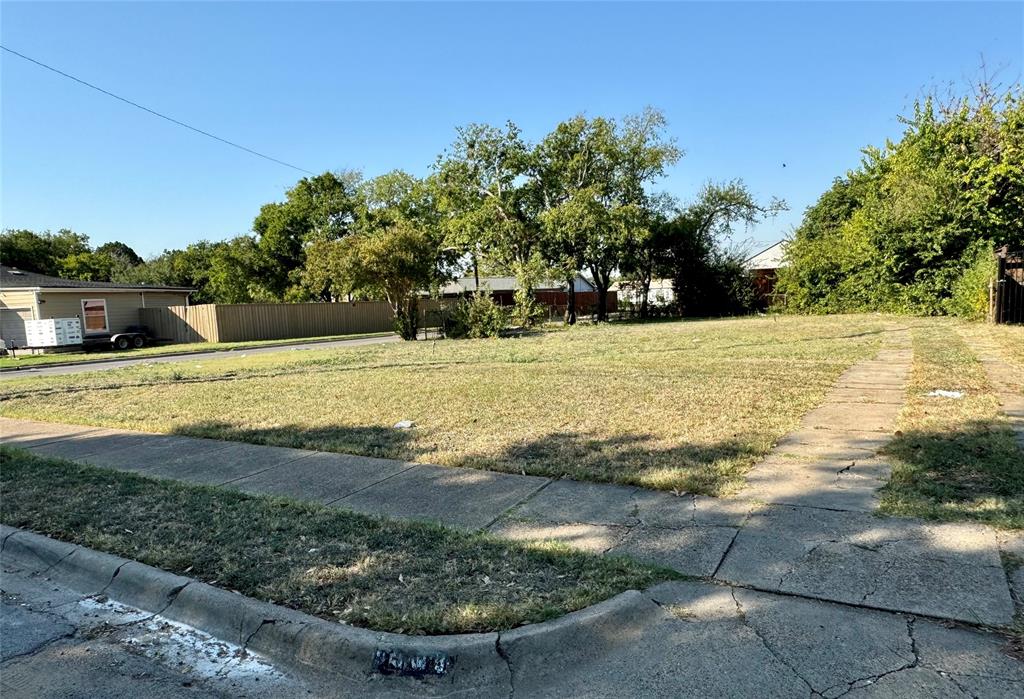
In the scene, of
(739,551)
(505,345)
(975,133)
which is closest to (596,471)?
(739,551)

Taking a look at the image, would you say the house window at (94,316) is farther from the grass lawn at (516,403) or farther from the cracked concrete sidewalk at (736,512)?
the cracked concrete sidewalk at (736,512)

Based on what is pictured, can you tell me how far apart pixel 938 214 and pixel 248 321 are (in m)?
31.5

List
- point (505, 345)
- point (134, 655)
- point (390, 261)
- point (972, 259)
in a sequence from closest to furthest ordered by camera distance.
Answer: point (134, 655) → point (505, 345) → point (972, 259) → point (390, 261)

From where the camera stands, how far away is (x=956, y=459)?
516cm

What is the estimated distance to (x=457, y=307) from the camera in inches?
974

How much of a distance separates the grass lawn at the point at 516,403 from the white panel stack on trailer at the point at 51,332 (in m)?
14.8

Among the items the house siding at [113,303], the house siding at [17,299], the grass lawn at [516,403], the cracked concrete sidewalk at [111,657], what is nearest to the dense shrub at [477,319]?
the grass lawn at [516,403]

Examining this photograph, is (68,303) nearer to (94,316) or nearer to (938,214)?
(94,316)

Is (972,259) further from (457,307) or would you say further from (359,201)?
(359,201)

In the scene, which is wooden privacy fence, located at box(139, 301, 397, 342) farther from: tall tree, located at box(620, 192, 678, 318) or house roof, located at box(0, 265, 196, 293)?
tall tree, located at box(620, 192, 678, 318)

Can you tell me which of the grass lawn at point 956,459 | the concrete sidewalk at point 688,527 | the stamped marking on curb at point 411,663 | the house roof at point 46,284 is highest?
the house roof at point 46,284

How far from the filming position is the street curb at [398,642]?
2816 millimetres

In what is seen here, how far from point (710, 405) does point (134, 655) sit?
21.6ft

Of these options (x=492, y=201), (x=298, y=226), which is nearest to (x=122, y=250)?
(x=298, y=226)
